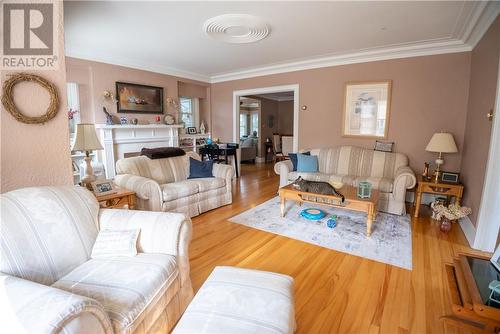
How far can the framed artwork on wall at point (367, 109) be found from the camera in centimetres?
422

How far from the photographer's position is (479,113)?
295 cm

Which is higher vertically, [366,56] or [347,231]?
[366,56]

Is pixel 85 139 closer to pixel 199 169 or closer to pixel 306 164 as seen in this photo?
pixel 199 169

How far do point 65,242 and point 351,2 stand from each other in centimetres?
320

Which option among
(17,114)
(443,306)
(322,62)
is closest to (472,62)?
(322,62)

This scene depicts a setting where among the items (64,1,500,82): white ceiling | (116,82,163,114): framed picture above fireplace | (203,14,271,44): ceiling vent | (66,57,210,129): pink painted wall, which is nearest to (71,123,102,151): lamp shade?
(64,1,500,82): white ceiling

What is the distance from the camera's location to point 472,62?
3477 mm

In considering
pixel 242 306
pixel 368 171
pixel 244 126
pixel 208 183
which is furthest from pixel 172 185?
pixel 244 126

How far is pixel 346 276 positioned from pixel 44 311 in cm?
200

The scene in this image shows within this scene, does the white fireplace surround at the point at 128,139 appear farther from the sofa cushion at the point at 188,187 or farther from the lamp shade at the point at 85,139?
the lamp shade at the point at 85,139

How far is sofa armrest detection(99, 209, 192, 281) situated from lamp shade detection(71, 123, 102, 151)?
36.9 inches

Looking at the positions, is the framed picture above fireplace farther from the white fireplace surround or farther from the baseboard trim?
the baseboard trim

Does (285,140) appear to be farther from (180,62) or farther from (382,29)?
(382,29)

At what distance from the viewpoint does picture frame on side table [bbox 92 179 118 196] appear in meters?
2.34
